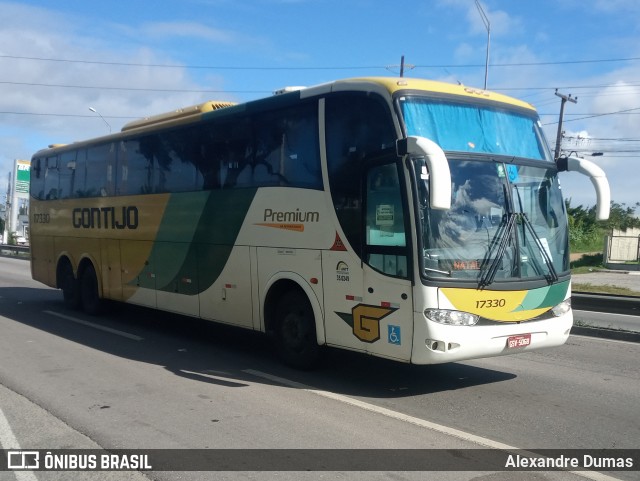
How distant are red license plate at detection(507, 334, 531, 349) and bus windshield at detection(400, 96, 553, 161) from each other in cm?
211

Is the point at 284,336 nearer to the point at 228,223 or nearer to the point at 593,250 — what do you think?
the point at 228,223

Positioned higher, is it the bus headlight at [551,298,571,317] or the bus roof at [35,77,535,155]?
the bus roof at [35,77,535,155]

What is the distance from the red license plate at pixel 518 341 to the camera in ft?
24.5

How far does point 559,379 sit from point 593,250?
49.5m

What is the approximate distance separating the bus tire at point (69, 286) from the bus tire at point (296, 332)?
24.1ft

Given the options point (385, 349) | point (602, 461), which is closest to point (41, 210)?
point (385, 349)

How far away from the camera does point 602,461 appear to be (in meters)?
5.65

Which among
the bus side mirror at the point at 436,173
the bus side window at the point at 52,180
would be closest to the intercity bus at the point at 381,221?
the bus side mirror at the point at 436,173

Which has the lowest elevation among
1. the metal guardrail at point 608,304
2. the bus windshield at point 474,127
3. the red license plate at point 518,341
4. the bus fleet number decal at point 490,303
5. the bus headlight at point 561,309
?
the metal guardrail at point 608,304

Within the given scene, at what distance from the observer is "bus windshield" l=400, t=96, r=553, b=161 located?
24.5 feet

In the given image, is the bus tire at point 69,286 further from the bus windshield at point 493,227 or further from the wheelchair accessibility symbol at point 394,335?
the bus windshield at point 493,227

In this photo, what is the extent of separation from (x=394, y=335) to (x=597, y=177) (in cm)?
322

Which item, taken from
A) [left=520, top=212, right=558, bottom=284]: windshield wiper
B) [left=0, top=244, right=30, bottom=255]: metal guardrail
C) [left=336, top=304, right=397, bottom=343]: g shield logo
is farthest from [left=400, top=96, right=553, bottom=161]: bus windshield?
[left=0, top=244, right=30, bottom=255]: metal guardrail

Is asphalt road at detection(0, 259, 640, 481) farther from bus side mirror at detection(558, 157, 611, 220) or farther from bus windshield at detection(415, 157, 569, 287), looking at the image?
bus side mirror at detection(558, 157, 611, 220)
